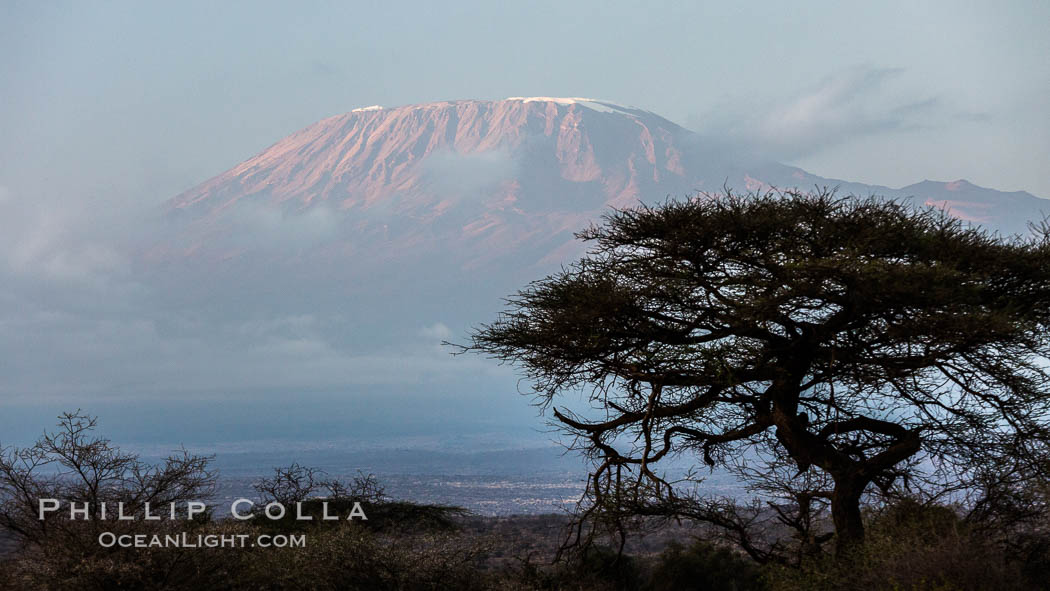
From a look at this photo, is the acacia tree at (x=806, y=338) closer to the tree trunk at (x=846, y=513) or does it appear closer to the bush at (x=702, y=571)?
the tree trunk at (x=846, y=513)

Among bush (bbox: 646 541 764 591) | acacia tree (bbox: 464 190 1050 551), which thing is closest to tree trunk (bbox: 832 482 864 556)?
acacia tree (bbox: 464 190 1050 551)

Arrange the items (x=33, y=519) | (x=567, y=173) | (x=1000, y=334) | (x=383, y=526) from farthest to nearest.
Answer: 1. (x=567, y=173)
2. (x=383, y=526)
3. (x=33, y=519)
4. (x=1000, y=334)

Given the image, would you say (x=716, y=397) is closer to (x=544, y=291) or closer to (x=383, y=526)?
(x=544, y=291)

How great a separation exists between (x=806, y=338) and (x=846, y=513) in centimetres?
252

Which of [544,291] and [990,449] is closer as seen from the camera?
[990,449]

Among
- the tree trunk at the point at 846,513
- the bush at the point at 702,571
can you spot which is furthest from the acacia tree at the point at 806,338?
the bush at the point at 702,571

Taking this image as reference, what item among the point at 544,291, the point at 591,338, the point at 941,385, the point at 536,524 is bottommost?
the point at 536,524

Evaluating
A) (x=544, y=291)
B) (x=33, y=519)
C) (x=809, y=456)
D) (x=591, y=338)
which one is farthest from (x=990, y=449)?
(x=33, y=519)

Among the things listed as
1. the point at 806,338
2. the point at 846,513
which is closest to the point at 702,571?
the point at 846,513

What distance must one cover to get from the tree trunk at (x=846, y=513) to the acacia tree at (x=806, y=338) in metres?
0.03

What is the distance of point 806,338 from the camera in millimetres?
12461

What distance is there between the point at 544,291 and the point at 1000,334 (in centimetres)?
643

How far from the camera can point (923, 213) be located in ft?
43.4

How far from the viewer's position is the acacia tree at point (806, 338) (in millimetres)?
11805
